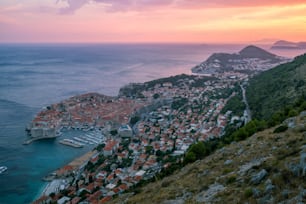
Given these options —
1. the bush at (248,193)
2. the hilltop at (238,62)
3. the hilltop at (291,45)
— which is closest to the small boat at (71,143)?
the bush at (248,193)

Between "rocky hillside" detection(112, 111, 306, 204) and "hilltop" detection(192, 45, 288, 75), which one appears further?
"hilltop" detection(192, 45, 288, 75)

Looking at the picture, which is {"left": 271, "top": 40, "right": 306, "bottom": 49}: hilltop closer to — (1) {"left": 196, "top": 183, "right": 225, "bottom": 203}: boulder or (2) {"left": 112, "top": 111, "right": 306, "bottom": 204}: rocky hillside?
(2) {"left": 112, "top": 111, "right": 306, "bottom": 204}: rocky hillside

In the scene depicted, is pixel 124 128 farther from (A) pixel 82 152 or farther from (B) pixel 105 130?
(A) pixel 82 152

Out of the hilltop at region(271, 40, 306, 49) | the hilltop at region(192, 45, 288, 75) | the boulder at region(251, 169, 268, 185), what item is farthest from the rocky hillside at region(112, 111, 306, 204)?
the hilltop at region(271, 40, 306, 49)

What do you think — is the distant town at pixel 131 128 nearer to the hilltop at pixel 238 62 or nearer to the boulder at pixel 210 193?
the boulder at pixel 210 193

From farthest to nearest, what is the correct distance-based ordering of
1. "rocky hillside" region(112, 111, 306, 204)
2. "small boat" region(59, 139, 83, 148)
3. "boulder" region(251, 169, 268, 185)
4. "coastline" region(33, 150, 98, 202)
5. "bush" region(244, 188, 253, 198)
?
"small boat" region(59, 139, 83, 148), "coastline" region(33, 150, 98, 202), "boulder" region(251, 169, 268, 185), "bush" region(244, 188, 253, 198), "rocky hillside" region(112, 111, 306, 204)

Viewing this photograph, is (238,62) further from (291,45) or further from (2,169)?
(291,45)
